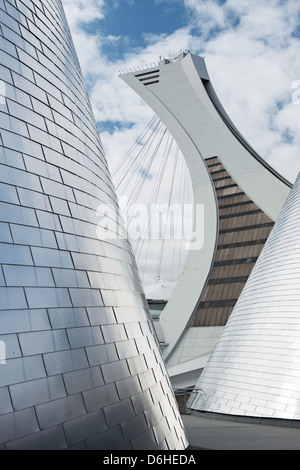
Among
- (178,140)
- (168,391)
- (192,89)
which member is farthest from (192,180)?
(168,391)

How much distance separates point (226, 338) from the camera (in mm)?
18766

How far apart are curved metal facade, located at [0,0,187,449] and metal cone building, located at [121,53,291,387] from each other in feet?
72.5

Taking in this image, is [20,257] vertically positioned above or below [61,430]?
above

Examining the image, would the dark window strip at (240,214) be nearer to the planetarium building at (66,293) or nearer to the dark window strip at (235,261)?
the dark window strip at (235,261)

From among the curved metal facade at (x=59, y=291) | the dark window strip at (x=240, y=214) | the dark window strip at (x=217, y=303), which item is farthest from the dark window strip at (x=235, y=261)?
the curved metal facade at (x=59, y=291)

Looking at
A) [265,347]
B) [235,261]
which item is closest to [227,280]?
[235,261]

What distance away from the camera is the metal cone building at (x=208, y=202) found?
3375 cm

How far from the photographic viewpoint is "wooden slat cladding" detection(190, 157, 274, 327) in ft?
111

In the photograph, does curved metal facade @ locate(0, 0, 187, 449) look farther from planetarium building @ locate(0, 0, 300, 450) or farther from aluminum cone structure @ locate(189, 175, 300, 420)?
aluminum cone structure @ locate(189, 175, 300, 420)

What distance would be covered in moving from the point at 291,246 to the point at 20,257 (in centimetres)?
1382

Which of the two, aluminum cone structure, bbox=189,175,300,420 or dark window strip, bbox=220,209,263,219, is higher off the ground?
dark window strip, bbox=220,209,263,219

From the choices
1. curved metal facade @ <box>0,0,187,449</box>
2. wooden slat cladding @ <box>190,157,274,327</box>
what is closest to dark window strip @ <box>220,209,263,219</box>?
wooden slat cladding @ <box>190,157,274,327</box>

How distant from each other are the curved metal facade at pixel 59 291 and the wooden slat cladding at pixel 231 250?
82.5ft
